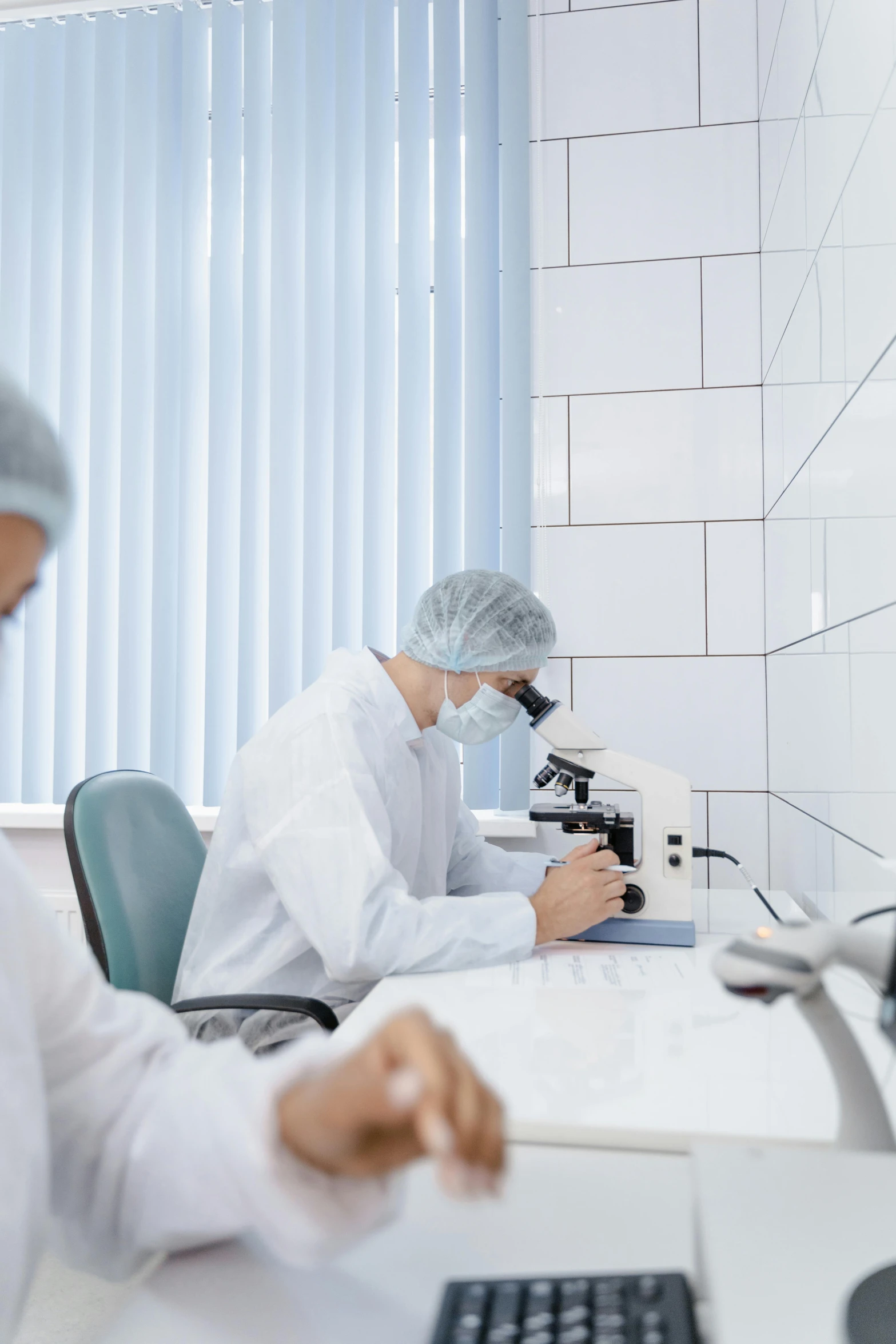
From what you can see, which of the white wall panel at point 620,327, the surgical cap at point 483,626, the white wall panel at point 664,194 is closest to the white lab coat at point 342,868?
the surgical cap at point 483,626

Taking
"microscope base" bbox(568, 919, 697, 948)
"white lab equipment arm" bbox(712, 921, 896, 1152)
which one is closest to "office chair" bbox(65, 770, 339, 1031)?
"microscope base" bbox(568, 919, 697, 948)

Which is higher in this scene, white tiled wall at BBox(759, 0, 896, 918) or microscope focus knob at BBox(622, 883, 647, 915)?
white tiled wall at BBox(759, 0, 896, 918)

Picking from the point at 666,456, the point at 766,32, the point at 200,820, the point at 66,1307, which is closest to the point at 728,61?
the point at 766,32

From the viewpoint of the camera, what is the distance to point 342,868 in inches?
54.8

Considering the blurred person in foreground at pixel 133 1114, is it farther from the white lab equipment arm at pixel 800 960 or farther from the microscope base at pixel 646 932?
the microscope base at pixel 646 932

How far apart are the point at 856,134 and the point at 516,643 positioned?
2.83 feet

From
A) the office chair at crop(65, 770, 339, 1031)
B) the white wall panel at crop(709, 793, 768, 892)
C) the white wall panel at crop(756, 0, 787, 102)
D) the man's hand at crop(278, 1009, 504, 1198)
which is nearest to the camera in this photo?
the man's hand at crop(278, 1009, 504, 1198)

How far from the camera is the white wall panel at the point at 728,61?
7.40ft

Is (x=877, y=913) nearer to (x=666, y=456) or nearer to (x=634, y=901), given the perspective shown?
(x=634, y=901)

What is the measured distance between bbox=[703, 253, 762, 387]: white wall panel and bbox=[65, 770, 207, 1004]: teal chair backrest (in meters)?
1.53

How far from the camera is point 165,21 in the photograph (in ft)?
8.40

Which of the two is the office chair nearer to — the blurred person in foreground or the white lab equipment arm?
the blurred person in foreground

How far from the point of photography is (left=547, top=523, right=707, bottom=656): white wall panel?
7.39ft

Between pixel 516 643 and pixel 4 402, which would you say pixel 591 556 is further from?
pixel 4 402
